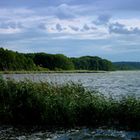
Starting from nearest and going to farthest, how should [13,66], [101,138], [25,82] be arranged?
1. [101,138]
2. [25,82]
3. [13,66]

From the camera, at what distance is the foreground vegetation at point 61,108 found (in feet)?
68.6

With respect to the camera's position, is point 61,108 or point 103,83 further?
point 103,83

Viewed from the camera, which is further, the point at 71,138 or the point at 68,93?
the point at 68,93

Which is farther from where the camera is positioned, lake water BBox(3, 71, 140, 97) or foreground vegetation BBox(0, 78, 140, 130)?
lake water BBox(3, 71, 140, 97)

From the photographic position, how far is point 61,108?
21234mm

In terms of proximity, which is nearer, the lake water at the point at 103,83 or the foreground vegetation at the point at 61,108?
the foreground vegetation at the point at 61,108

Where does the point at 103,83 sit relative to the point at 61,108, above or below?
below

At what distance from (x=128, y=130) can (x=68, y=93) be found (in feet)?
15.7

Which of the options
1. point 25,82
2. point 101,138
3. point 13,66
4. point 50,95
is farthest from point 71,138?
point 13,66

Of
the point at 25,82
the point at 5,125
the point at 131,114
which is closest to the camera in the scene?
the point at 131,114

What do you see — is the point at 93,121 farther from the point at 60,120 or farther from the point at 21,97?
the point at 21,97

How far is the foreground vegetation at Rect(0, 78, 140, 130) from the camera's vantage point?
2092cm

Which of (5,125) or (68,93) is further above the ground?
(68,93)

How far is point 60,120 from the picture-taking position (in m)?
21.4
